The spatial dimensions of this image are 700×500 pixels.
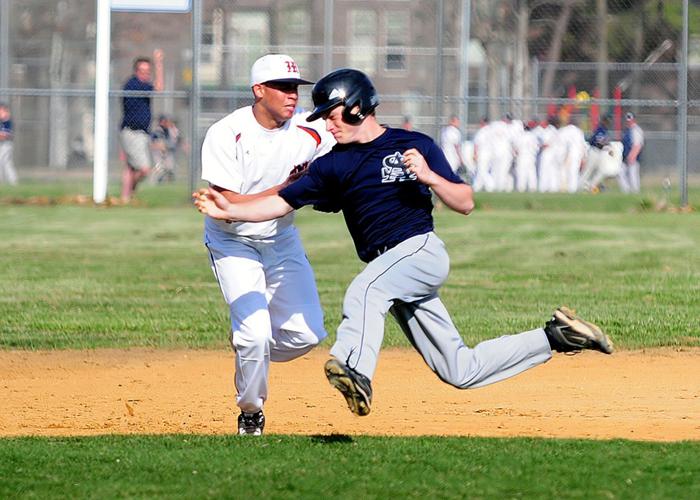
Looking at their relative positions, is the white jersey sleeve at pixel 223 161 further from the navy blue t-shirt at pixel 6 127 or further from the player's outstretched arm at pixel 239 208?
the navy blue t-shirt at pixel 6 127

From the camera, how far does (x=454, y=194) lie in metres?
6.12

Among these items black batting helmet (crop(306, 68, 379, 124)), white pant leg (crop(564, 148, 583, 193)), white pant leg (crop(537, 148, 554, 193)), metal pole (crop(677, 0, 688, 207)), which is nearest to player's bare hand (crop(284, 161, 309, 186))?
black batting helmet (crop(306, 68, 379, 124))

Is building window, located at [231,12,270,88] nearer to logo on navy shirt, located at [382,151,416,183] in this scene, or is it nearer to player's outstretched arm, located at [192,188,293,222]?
player's outstretched arm, located at [192,188,293,222]

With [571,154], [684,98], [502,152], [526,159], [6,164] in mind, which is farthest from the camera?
[6,164]

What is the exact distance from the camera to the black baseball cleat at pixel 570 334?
6340mm

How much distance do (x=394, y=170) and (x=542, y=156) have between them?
23.6m

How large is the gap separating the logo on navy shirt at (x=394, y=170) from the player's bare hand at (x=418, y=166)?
0.33ft

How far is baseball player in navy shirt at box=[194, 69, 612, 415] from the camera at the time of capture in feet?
19.9

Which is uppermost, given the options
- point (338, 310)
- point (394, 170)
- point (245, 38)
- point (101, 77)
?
point (245, 38)

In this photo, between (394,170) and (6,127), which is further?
(6,127)

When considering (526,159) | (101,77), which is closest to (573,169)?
(526,159)

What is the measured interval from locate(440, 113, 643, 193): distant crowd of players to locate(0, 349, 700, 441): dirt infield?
1827cm

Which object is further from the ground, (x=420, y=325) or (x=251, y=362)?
(x=420, y=325)

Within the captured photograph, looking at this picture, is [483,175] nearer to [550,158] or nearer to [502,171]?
[502,171]
